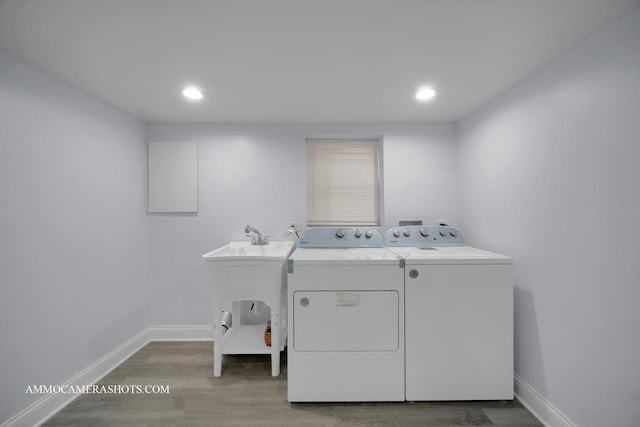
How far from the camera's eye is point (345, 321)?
151 cm

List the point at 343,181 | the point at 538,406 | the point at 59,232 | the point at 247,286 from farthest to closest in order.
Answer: the point at 343,181 → the point at 247,286 → the point at 59,232 → the point at 538,406

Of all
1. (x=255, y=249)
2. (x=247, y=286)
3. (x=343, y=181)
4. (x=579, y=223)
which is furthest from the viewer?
(x=343, y=181)

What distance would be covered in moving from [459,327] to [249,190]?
1967mm

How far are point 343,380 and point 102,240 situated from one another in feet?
6.49

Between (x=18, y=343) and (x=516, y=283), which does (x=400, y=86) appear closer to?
(x=516, y=283)

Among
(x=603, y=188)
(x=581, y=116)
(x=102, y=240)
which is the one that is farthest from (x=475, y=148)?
(x=102, y=240)

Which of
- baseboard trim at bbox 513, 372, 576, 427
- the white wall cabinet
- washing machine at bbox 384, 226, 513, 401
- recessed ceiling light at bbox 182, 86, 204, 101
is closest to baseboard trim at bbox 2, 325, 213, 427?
the white wall cabinet

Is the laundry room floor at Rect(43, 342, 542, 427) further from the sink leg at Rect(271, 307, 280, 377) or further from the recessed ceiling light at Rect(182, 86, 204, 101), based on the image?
the recessed ceiling light at Rect(182, 86, 204, 101)

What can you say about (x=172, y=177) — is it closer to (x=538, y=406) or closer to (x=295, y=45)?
(x=295, y=45)

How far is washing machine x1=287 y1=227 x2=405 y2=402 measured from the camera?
1.51 metres

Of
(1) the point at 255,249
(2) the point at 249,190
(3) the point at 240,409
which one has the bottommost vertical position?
(3) the point at 240,409

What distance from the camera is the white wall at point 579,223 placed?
1076 mm

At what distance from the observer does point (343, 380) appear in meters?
1.52

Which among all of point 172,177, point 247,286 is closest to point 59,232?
point 172,177
